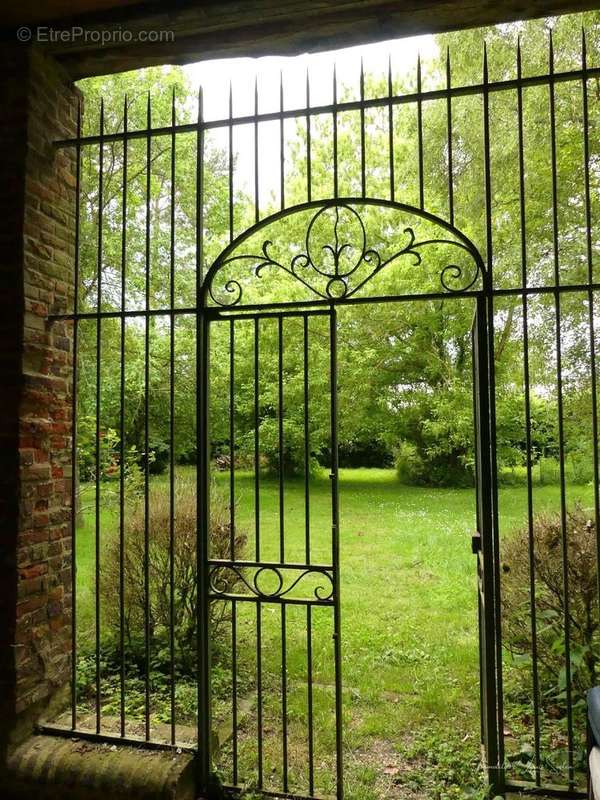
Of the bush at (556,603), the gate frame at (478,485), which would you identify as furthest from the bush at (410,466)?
the gate frame at (478,485)

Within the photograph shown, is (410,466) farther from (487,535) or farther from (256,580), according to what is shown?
(487,535)

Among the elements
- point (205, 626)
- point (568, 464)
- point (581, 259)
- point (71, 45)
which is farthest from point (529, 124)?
point (205, 626)

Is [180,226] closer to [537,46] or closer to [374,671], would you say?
[537,46]

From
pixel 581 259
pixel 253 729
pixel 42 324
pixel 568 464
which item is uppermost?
pixel 581 259

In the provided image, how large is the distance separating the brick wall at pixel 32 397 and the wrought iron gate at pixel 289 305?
5.5 inches

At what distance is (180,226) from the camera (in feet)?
29.8

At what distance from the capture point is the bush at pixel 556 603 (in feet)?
10.5

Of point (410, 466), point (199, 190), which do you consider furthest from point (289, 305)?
point (410, 466)

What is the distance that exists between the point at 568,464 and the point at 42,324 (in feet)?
22.1

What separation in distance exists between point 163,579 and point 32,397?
1826mm

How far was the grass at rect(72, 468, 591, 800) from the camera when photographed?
3.05m

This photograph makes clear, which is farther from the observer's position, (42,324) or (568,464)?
(568,464)

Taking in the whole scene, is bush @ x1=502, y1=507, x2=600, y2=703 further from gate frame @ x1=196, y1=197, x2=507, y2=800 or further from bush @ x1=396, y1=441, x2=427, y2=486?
bush @ x1=396, y1=441, x2=427, y2=486

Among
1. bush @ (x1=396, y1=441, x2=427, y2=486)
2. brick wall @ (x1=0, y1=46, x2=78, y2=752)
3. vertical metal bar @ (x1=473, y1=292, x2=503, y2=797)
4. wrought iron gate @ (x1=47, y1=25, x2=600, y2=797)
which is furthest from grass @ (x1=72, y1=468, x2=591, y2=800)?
bush @ (x1=396, y1=441, x2=427, y2=486)
